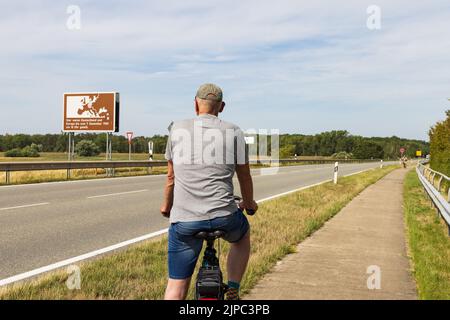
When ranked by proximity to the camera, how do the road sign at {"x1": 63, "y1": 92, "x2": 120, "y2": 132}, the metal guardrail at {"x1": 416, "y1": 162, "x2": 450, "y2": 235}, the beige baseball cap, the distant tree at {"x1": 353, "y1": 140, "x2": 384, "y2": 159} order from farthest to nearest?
the distant tree at {"x1": 353, "y1": 140, "x2": 384, "y2": 159} → the road sign at {"x1": 63, "y1": 92, "x2": 120, "y2": 132} → the metal guardrail at {"x1": 416, "y1": 162, "x2": 450, "y2": 235} → the beige baseball cap

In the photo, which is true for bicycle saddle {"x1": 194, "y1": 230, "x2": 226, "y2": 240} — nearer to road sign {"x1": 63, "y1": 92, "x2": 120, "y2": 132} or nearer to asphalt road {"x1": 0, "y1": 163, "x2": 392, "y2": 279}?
asphalt road {"x1": 0, "y1": 163, "x2": 392, "y2": 279}

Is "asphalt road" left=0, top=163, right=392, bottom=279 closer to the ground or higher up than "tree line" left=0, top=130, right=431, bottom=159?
closer to the ground

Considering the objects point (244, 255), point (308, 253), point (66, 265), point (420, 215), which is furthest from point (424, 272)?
point (420, 215)

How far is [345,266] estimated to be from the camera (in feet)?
20.2

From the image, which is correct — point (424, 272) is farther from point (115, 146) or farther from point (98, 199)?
point (115, 146)

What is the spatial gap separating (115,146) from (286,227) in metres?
112

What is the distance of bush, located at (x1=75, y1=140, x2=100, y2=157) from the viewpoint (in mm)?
90562

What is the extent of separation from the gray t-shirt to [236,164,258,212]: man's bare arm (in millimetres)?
138

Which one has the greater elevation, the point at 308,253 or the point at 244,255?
the point at 244,255

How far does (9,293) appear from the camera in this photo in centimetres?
470

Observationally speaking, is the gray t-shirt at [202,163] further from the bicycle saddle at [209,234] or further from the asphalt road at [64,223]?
the asphalt road at [64,223]

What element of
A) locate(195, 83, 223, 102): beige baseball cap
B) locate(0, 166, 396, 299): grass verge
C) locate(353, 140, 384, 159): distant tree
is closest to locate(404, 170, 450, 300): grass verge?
locate(0, 166, 396, 299): grass verge

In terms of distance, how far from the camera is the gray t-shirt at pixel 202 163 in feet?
10.4

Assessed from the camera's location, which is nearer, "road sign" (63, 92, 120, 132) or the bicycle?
the bicycle
